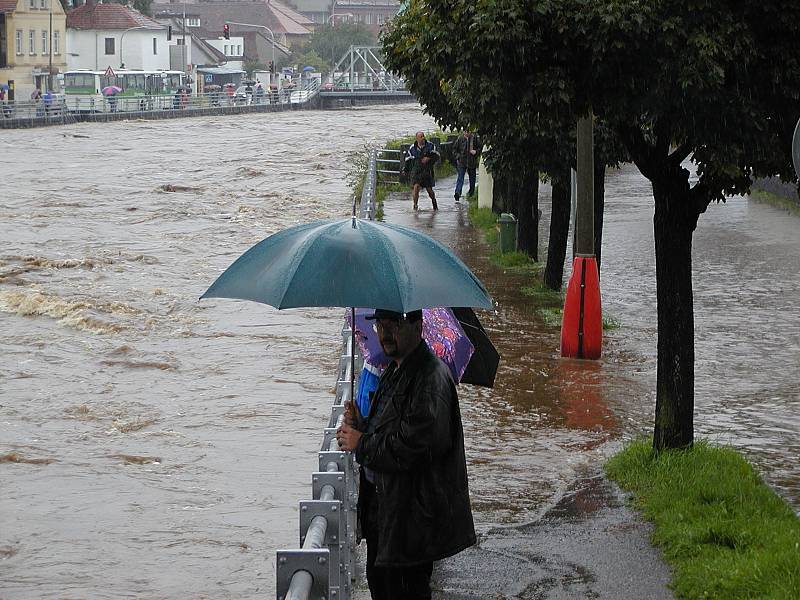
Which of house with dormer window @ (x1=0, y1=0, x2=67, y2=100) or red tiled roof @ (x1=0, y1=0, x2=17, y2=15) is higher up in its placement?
red tiled roof @ (x1=0, y1=0, x2=17, y2=15)

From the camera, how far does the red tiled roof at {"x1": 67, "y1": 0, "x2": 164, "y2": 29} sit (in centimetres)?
10769

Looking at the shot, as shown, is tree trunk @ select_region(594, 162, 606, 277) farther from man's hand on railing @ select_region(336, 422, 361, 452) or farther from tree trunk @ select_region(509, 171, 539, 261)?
man's hand on railing @ select_region(336, 422, 361, 452)

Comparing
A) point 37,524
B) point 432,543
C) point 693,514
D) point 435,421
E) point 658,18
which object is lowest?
point 37,524

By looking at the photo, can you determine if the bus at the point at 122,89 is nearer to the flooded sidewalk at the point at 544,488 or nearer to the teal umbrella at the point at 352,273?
the flooded sidewalk at the point at 544,488

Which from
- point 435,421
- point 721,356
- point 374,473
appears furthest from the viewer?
point 721,356

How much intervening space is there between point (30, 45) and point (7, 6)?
11.8 feet

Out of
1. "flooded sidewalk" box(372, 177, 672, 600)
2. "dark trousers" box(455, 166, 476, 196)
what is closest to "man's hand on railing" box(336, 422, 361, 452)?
"flooded sidewalk" box(372, 177, 672, 600)

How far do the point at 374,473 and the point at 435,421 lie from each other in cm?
60

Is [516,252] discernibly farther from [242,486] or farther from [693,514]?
[693,514]

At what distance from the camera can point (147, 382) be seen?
15.2 meters

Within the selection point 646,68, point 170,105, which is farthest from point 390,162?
point 170,105

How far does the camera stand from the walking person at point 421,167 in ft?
95.8

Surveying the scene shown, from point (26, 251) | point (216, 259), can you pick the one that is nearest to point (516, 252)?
point (216, 259)

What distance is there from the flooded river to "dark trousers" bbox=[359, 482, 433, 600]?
107 inches
